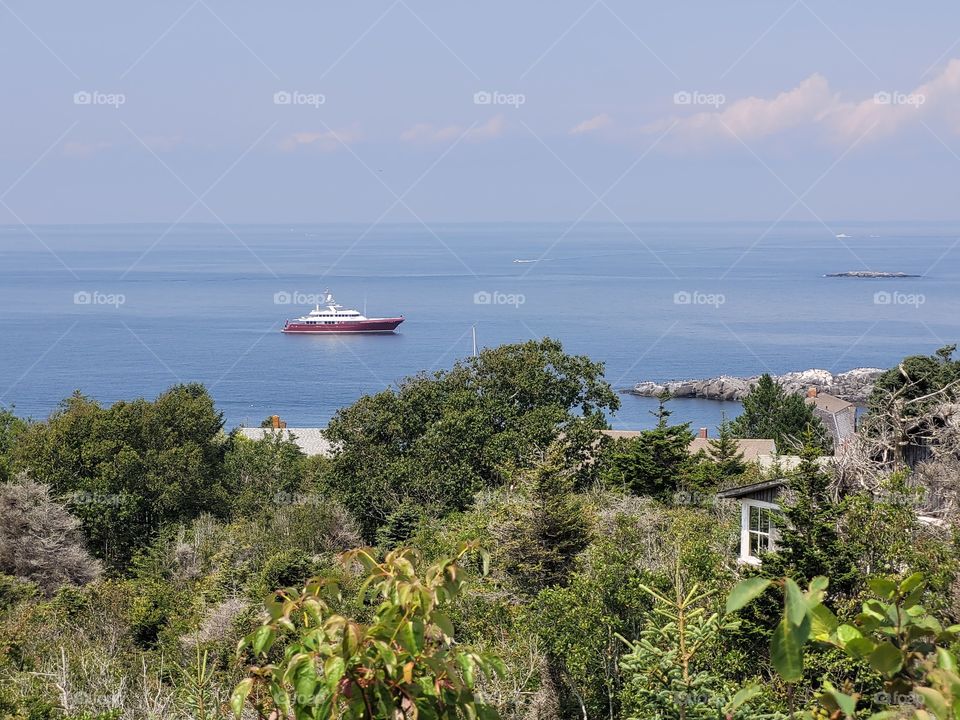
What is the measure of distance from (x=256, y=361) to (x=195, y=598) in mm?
80033

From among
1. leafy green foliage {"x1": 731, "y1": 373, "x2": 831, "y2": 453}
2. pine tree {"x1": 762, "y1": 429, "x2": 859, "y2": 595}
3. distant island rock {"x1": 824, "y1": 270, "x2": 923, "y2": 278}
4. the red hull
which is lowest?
pine tree {"x1": 762, "y1": 429, "x2": 859, "y2": 595}

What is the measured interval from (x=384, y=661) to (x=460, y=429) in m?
25.2

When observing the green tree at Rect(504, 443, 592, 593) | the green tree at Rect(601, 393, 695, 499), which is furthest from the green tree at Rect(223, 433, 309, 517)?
the green tree at Rect(504, 443, 592, 593)

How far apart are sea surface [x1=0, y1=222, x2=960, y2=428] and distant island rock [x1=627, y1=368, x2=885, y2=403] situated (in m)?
1.28

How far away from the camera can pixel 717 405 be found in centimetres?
8031

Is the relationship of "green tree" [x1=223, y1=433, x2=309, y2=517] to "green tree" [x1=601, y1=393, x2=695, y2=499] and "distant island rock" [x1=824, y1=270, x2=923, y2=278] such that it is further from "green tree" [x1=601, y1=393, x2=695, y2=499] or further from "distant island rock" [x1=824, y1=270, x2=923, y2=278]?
"distant island rock" [x1=824, y1=270, x2=923, y2=278]

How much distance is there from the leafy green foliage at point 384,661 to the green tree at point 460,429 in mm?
22305

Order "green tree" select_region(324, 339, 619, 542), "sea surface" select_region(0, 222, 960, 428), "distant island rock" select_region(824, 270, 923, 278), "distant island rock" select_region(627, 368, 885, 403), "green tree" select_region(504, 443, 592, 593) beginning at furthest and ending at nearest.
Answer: "distant island rock" select_region(824, 270, 923, 278), "sea surface" select_region(0, 222, 960, 428), "distant island rock" select_region(627, 368, 885, 403), "green tree" select_region(324, 339, 619, 542), "green tree" select_region(504, 443, 592, 593)

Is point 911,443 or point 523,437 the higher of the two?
point 523,437

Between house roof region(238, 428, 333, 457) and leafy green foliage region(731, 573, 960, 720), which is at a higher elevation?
house roof region(238, 428, 333, 457)

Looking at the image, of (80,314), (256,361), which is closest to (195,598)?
(256,361)

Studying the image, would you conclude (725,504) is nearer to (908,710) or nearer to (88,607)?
(88,607)

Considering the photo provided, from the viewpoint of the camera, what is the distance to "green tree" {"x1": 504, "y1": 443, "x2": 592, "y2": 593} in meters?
17.2

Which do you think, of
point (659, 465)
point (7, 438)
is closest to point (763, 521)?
point (659, 465)
